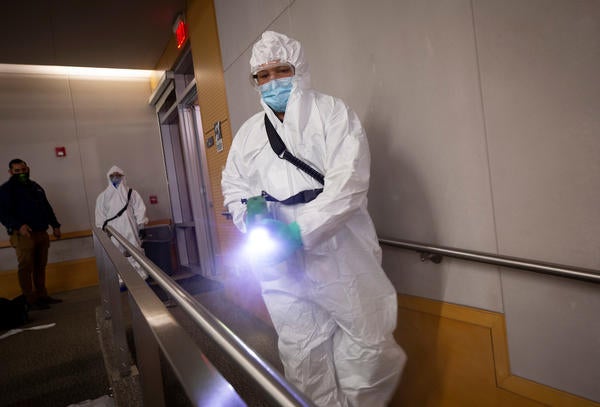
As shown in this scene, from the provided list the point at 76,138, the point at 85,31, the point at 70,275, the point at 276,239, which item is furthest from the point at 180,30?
the point at 70,275

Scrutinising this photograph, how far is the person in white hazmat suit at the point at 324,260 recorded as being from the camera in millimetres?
1249

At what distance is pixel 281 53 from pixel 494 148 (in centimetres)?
85

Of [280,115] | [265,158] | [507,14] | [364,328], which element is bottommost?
A: [364,328]

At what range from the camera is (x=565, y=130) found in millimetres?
1022

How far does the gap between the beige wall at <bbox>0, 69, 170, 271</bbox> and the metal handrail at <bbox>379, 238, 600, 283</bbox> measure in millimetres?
5150

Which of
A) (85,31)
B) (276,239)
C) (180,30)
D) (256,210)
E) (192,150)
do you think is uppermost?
(85,31)

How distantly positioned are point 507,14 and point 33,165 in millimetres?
6078

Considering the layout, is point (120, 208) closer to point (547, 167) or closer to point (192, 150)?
point (192, 150)

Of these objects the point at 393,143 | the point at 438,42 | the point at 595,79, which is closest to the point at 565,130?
the point at 595,79

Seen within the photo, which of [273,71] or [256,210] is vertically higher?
[273,71]

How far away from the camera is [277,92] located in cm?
147

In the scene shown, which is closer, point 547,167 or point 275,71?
point 547,167

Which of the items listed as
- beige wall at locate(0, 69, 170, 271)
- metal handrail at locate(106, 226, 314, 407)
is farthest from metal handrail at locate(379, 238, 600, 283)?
beige wall at locate(0, 69, 170, 271)

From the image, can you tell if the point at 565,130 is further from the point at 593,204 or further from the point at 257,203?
the point at 257,203
